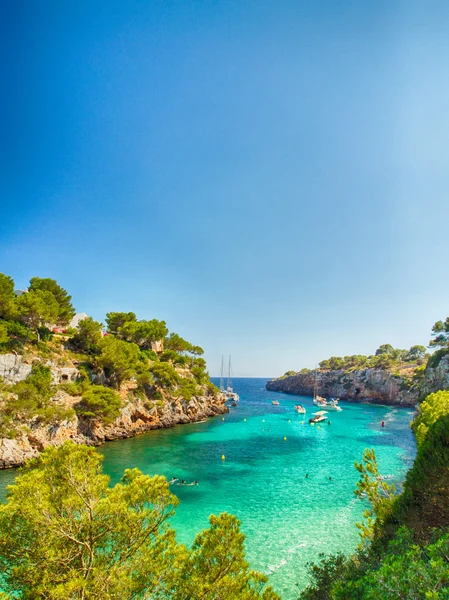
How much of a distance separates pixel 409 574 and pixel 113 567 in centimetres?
589

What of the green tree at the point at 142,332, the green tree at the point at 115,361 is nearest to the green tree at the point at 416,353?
the green tree at the point at 142,332

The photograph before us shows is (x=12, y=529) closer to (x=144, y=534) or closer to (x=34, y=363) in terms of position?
(x=144, y=534)

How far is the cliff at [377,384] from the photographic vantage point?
159ft

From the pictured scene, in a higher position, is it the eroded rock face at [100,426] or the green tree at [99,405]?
the green tree at [99,405]

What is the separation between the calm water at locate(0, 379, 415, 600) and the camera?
47.5 ft

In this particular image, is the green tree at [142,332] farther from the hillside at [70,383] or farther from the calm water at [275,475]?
the calm water at [275,475]

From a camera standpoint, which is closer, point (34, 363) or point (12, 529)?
point (12, 529)

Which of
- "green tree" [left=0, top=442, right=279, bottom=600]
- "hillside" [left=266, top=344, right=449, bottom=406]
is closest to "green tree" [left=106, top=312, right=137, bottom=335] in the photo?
"green tree" [left=0, top=442, right=279, bottom=600]

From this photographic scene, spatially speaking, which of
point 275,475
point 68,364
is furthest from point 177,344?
point 275,475

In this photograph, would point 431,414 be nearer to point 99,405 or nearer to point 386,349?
point 99,405

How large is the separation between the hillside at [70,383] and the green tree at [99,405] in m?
0.10

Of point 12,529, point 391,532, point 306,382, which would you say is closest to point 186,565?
point 12,529

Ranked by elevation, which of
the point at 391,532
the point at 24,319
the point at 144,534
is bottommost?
the point at 391,532

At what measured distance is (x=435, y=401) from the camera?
19.3 m
